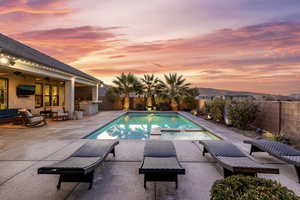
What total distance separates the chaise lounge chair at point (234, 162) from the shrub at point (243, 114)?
485cm

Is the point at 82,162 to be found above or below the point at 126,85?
below

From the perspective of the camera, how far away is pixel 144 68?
2038 cm

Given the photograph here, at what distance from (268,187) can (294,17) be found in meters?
12.7

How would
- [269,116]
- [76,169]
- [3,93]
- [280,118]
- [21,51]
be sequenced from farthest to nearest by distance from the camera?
[3,93] < [269,116] < [21,51] < [280,118] < [76,169]

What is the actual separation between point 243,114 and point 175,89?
10597 mm

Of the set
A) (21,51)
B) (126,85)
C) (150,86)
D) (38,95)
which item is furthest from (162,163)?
(150,86)

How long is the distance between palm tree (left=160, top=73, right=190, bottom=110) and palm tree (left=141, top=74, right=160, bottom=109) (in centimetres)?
128

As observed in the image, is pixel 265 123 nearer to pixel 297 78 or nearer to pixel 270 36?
pixel 270 36

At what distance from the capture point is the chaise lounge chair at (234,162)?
8.70 feet

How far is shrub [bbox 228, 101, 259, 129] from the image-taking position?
7.74 m

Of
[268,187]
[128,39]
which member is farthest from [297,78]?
[268,187]

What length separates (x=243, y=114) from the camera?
783 centimetres

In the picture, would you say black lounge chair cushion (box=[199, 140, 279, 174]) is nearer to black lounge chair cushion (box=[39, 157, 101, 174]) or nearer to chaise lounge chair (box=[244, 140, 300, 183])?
chaise lounge chair (box=[244, 140, 300, 183])

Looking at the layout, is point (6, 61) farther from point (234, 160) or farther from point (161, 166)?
point (234, 160)
